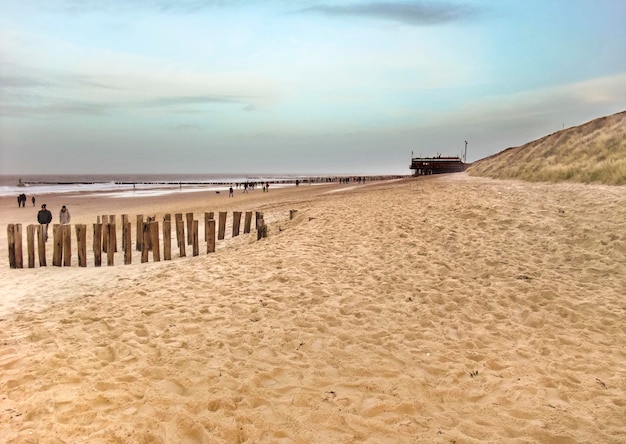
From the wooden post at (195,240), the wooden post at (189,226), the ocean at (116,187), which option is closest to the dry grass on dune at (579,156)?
the wooden post at (195,240)

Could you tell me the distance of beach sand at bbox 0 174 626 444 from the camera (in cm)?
361

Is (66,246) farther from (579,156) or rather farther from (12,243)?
(579,156)

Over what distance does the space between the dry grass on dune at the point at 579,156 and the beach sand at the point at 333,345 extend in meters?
8.90

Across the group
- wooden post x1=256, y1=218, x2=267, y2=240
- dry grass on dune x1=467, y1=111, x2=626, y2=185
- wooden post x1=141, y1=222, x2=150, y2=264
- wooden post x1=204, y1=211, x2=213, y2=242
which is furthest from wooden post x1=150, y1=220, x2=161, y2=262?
dry grass on dune x1=467, y1=111, x2=626, y2=185

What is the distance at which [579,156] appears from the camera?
22906 mm

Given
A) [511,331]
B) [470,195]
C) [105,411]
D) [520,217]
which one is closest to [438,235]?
[520,217]

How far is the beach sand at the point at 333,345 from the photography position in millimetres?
3611

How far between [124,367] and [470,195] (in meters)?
14.5

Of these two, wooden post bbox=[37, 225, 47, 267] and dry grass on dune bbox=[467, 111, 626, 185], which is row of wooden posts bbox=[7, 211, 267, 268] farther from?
dry grass on dune bbox=[467, 111, 626, 185]

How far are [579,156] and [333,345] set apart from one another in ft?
77.6

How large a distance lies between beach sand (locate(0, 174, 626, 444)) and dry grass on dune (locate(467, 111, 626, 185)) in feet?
29.2

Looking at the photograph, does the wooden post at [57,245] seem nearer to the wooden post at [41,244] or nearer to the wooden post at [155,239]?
the wooden post at [41,244]

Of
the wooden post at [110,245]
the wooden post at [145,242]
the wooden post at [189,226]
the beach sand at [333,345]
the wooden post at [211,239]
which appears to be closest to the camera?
the beach sand at [333,345]

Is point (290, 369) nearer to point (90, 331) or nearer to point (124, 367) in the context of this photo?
point (124, 367)
